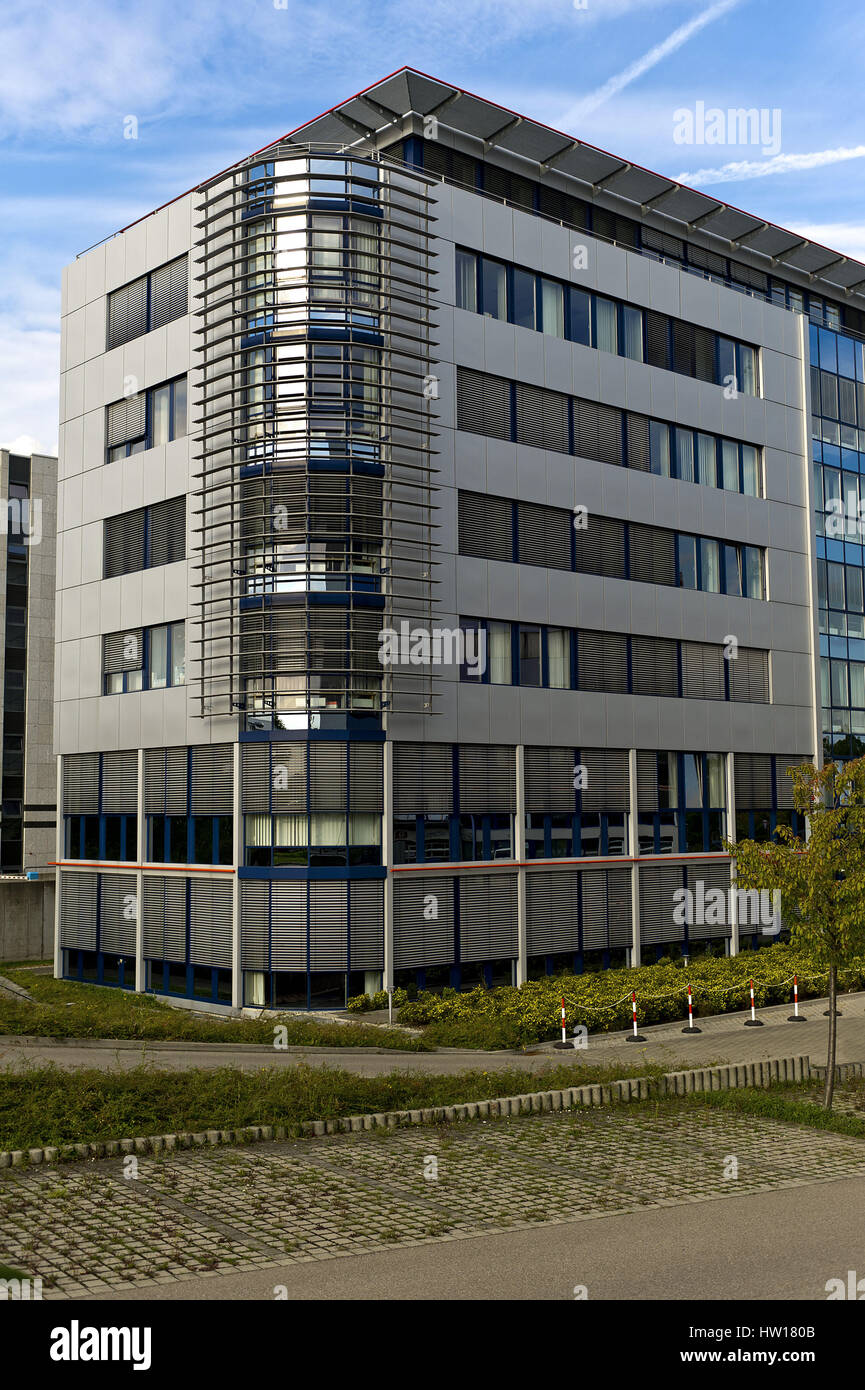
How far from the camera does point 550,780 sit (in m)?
33.5

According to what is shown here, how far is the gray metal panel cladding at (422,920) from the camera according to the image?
29578mm

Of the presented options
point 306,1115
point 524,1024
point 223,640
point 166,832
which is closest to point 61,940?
point 166,832

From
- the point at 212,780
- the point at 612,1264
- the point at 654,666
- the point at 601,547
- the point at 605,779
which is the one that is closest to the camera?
the point at 612,1264

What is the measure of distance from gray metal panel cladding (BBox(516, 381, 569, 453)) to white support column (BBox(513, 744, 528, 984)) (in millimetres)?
7998

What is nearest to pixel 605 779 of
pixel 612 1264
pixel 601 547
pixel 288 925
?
pixel 601 547

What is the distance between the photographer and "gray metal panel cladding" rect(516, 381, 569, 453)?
33.8 m

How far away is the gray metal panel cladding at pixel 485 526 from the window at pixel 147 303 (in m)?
8.84

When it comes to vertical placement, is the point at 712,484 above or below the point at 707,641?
above

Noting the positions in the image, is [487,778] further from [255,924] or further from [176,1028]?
[176,1028]

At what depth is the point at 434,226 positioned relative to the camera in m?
31.8

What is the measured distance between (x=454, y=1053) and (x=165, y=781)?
1229 centimetres

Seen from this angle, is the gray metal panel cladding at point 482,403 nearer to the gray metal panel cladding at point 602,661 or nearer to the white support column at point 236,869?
the gray metal panel cladding at point 602,661

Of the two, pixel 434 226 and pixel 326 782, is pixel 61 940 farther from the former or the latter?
pixel 434 226
